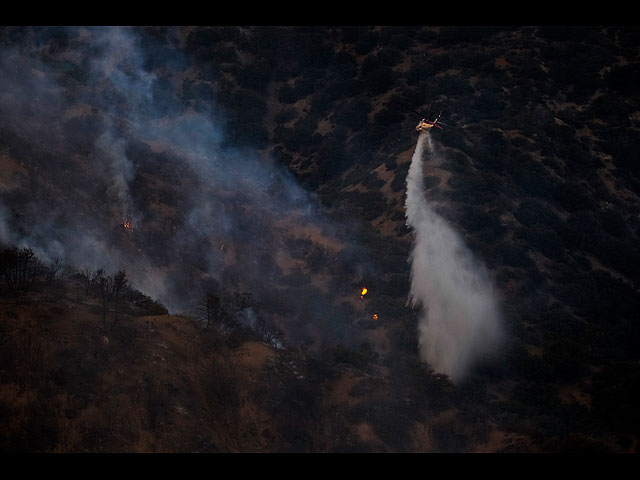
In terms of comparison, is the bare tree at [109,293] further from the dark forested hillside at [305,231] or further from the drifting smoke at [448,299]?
the drifting smoke at [448,299]

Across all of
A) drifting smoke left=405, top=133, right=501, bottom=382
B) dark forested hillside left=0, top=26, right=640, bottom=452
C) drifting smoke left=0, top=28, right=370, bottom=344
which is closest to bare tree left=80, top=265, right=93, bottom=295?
dark forested hillside left=0, top=26, right=640, bottom=452

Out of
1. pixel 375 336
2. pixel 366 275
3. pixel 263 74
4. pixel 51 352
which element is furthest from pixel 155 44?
pixel 51 352

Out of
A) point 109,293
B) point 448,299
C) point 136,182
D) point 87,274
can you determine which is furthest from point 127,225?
point 448,299

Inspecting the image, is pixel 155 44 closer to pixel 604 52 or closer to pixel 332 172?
pixel 332 172

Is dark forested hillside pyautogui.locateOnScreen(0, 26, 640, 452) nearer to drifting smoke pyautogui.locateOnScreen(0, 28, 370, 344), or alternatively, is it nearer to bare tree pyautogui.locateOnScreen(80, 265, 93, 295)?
drifting smoke pyautogui.locateOnScreen(0, 28, 370, 344)

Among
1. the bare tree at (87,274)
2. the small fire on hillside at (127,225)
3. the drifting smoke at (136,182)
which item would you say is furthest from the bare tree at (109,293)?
the small fire on hillside at (127,225)

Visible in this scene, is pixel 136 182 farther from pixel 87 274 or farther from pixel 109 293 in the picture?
pixel 109 293
